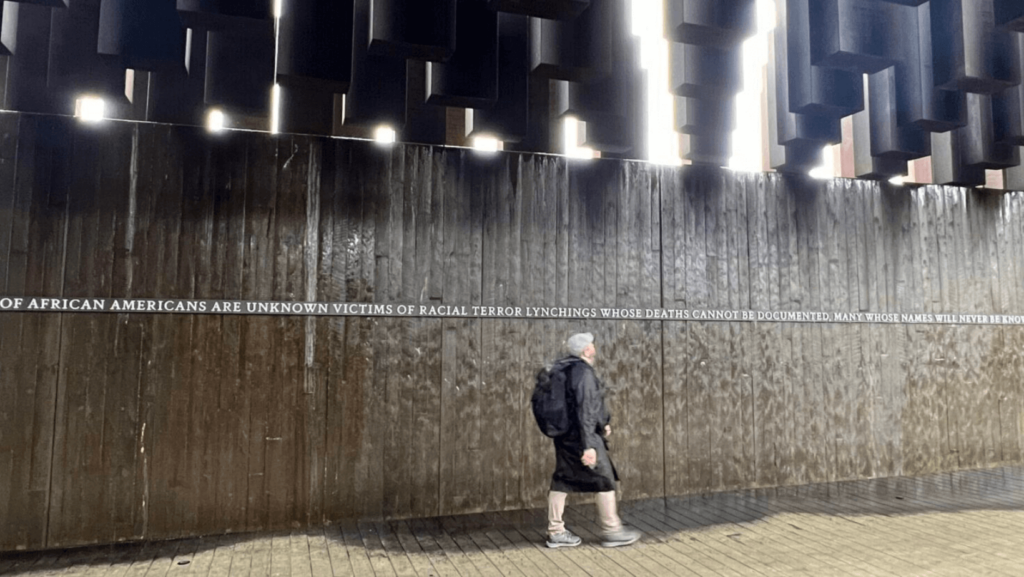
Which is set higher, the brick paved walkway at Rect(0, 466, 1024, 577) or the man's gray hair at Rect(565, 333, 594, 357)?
the man's gray hair at Rect(565, 333, 594, 357)

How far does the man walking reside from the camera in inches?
201

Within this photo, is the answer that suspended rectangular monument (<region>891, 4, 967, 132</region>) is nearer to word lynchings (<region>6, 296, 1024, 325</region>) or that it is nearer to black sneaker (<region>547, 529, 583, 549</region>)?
word lynchings (<region>6, 296, 1024, 325</region>)

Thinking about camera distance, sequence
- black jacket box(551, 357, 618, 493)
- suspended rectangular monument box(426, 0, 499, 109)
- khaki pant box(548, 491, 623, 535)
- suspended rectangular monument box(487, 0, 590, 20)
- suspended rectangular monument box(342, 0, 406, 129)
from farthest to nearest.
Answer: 1. suspended rectangular monument box(342, 0, 406, 129)
2. suspended rectangular monument box(426, 0, 499, 109)
3. khaki pant box(548, 491, 623, 535)
4. black jacket box(551, 357, 618, 493)
5. suspended rectangular monument box(487, 0, 590, 20)

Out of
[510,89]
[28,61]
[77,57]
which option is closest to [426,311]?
[510,89]

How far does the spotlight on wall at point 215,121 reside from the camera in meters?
6.03

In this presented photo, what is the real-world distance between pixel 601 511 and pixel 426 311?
2466 millimetres

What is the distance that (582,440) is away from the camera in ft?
16.7

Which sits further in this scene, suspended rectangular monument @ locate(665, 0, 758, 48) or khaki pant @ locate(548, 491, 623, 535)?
khaki pant @ locate(548, 491, 623, 535)

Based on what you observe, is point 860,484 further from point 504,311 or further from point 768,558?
point 504,311

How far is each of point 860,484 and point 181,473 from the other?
6.87 metres

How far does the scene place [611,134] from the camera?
21.7ft

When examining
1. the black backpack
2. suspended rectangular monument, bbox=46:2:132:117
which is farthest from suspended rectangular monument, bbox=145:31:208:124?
the black backpack

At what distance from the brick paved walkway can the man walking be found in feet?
0.49

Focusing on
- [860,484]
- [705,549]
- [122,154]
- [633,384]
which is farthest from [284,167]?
[860,484]
